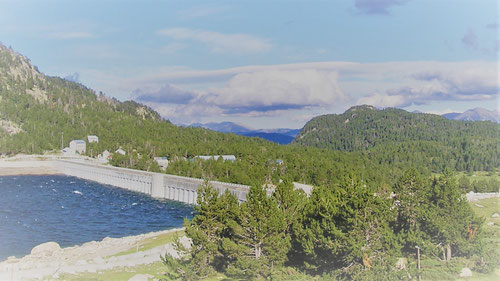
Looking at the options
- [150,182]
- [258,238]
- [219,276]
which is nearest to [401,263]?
[258,238]

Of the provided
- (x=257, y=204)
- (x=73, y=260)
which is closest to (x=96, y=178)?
(x=73, y=260)

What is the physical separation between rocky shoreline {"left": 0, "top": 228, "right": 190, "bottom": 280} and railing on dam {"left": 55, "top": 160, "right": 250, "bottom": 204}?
35.6 m

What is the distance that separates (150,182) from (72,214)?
40.0 meters

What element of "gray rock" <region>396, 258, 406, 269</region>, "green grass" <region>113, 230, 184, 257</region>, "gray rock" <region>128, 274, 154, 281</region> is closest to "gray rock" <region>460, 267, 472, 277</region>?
"gray rock" <region>396, 258, 406, 269</region>

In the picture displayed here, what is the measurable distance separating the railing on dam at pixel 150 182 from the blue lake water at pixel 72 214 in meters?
3.59

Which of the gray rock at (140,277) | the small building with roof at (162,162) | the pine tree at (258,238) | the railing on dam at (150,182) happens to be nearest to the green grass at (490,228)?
the pine tree at (258,238)

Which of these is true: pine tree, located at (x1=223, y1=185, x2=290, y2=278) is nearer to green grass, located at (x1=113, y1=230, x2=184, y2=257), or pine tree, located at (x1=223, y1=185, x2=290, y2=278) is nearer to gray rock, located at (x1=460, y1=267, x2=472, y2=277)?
gray rock, located at (x1=460, y1=267, x2=472, y2=277)

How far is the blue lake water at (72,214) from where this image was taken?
73.9 meters

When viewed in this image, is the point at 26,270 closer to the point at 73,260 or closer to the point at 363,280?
the point at 73,260

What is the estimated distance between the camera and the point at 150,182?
439ft

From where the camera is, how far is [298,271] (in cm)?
4169

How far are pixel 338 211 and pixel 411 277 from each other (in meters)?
8.14

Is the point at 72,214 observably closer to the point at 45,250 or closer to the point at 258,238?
the point at 45,250

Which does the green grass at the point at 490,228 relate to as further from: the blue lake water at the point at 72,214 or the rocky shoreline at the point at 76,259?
the blue lake water at the point at 72,214
